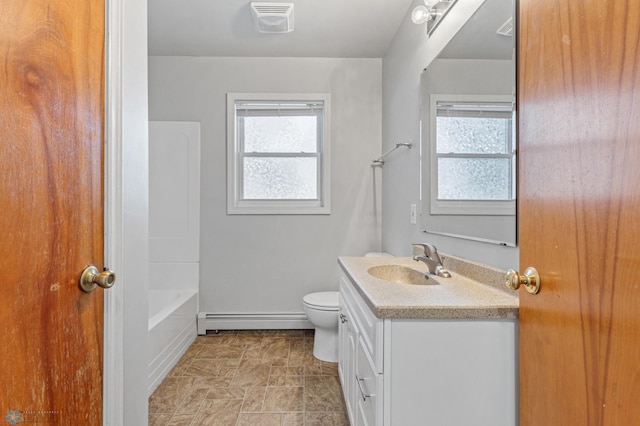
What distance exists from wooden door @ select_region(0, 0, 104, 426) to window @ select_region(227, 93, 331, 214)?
6.62ft

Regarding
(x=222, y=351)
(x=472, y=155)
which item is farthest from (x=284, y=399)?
(x=472, y=155)

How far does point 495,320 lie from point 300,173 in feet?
7.33

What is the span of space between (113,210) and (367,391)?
1.04 metres

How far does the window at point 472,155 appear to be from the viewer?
121cm

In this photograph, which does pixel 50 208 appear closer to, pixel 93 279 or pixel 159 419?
pixel 93 279

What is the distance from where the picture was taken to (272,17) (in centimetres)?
217

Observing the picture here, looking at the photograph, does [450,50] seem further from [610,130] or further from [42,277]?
[42,277]

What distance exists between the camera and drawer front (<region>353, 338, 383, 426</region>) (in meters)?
0.95

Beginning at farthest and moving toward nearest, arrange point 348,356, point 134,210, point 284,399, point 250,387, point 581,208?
point 250,387
point 284,399
point 348,356
point 134,210
point 581,208

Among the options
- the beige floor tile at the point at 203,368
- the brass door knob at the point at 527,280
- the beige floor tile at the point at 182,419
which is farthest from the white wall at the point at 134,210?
the brass door knob at the point at 527,280

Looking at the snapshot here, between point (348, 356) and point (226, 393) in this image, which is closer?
point (348, 356)

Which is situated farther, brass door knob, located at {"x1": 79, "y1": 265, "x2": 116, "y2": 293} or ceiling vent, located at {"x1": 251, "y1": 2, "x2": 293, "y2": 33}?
ceiling vent, located at {"x1": 251, "y1": 2, "x2": 293, "y2": 33}

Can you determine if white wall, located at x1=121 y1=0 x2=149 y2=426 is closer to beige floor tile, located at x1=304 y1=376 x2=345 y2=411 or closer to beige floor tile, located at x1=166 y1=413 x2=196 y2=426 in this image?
beige floor tile, located at x1=166 y1=413 x2=196 y2=426

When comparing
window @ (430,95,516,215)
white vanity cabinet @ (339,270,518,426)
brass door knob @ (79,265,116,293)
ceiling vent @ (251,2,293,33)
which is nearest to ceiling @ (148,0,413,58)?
ceiling vent @ (251,2,293,33)
